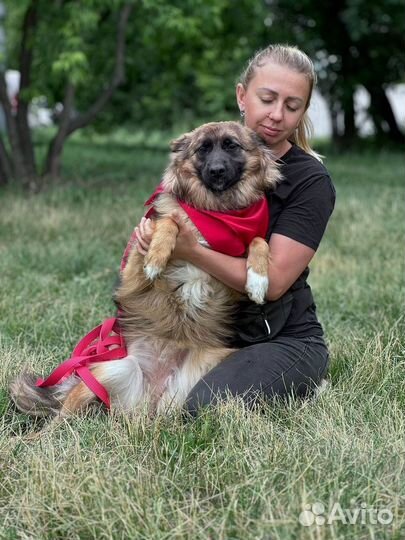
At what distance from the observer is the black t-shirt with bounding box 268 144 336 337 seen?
3.51 meters

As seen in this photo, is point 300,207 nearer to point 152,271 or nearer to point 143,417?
point 152,271

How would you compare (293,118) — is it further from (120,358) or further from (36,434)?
(36,434)

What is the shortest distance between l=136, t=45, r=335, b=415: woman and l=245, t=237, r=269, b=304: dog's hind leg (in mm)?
46

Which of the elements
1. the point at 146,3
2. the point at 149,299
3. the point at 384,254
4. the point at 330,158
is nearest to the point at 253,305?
the point at 149,299

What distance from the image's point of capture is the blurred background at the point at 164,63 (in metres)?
10.1

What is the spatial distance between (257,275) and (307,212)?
405 millimetres

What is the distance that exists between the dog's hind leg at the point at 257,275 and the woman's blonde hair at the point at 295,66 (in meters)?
0.67

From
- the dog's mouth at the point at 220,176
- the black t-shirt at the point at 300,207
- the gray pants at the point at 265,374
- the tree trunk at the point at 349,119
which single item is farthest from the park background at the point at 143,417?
the tree trunk at the point at 349,119

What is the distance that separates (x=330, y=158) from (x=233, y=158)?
46.8ft

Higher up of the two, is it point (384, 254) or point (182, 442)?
point (182, 442)

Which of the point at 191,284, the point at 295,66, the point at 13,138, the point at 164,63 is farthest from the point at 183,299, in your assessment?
the point at 164,63

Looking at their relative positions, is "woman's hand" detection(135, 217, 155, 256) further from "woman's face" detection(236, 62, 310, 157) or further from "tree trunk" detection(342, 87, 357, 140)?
"tree trunk" detection(342, 87, 357, 140)

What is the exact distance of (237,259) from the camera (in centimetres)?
345

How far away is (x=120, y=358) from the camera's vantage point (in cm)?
354
